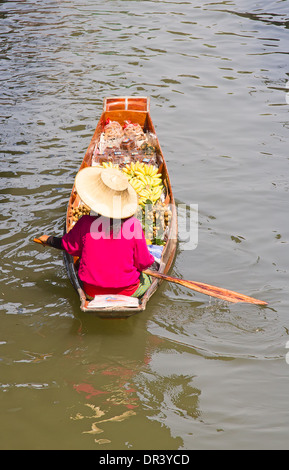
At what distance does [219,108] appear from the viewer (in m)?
10.4

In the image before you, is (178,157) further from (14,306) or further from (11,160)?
(14,306)

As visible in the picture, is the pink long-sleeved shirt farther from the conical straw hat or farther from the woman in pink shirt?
the conical straw hat

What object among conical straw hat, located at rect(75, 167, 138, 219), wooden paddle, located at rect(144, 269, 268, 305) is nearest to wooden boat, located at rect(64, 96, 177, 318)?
wooden paddle, located at rect(144, 269, 268, 305)

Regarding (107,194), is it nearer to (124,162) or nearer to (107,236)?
(107,236)

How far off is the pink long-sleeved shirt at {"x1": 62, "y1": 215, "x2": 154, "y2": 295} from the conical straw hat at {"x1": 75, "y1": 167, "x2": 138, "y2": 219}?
110 millimetres

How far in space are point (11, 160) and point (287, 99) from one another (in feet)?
18.0

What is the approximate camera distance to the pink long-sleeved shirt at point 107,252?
459cm

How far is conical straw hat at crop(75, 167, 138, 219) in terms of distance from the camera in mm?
4516

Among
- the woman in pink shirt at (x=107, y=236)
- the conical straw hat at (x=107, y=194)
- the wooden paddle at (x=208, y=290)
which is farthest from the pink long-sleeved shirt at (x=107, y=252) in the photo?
the wooden paddle at (x=208, y=290)

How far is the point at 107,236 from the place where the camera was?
4574 millimetres

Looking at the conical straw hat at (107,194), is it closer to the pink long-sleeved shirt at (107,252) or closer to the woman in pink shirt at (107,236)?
the woman in pink shirt at (107,236)

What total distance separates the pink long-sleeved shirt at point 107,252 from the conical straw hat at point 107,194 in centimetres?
11

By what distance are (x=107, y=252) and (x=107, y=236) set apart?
146mm
